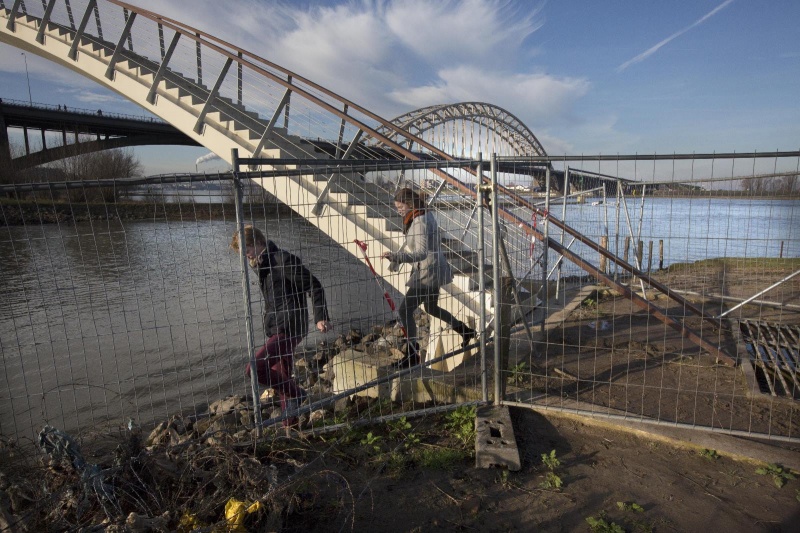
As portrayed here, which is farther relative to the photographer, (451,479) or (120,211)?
(120,211)

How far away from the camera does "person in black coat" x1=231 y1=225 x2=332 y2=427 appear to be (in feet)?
12.4

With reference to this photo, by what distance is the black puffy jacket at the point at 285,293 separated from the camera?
3.79m

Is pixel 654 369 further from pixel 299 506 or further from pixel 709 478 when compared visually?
pixel 299 506

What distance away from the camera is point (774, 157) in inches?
124

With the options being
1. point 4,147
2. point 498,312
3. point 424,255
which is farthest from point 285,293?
point 4,147

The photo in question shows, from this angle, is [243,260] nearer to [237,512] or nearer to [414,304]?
[237,512]

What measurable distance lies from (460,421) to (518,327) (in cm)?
245

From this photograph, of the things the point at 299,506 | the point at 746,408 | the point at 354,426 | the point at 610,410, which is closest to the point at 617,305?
the point at 746,408

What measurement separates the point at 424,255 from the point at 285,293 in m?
1.38

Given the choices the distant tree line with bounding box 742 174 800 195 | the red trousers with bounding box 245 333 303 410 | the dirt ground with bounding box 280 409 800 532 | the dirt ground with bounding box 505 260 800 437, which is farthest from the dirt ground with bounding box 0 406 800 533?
the distant tree line with bounding box 742 174 800 195

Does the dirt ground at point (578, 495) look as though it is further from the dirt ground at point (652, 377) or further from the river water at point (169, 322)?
the river water at point (169, 322)

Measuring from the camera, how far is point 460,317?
19.0 feet

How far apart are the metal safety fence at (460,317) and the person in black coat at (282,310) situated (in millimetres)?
192

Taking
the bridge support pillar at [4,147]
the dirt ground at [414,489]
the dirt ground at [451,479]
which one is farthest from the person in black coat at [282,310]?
the bridge support pillar at [4,147]
